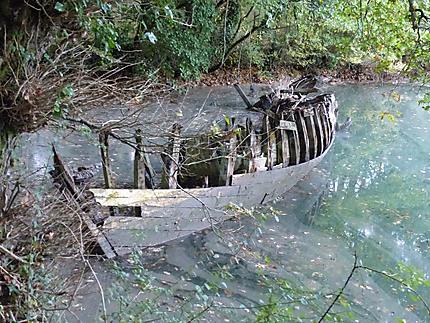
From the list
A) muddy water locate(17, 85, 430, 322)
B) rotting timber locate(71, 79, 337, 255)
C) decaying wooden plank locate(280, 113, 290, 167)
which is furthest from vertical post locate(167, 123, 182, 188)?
decaying wooden plank locate(280, 113, 290, 167)

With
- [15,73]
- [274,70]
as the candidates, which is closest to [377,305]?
[15,73]

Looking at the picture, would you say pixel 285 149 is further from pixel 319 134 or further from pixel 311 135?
pixel 319 134

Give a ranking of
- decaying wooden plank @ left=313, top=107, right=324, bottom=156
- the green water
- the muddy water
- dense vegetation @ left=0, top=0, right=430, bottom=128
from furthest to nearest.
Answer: decaying wooden plank @ left=313, top=107, right=324, bottom=156 < the green water < the muddy water < dense vegetation @ left=0, top=0, right=430, bottom=128

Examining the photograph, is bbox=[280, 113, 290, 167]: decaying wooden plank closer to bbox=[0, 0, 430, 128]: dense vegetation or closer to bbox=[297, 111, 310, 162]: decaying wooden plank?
bbox=[297, 111, 310, 162]: decaying wooden plank

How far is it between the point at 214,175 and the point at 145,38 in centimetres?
384

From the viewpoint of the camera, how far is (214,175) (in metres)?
7.08

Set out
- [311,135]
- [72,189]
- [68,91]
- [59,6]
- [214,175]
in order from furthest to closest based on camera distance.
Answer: [311,135], [214,175], [72,189], [68,91], [59,6]

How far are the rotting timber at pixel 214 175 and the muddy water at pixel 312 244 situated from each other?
0.92 feet

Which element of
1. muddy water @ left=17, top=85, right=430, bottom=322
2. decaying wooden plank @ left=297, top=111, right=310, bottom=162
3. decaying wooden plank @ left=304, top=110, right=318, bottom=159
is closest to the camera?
muddy water @ left=17, top=85, right=430, bottom=322

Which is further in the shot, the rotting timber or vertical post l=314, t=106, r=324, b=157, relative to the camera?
vertical post l=314, t=106, r=324, b=157

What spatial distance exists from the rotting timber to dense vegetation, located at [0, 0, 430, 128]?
773mm

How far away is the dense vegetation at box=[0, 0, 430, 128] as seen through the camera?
3041mm

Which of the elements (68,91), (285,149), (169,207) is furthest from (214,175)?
(68,91)

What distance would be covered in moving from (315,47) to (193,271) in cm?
1312
